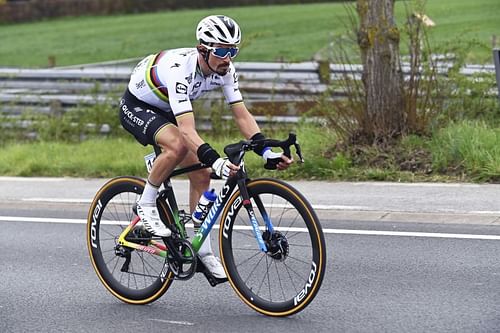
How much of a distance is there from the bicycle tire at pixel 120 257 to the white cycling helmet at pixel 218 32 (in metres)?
1.19

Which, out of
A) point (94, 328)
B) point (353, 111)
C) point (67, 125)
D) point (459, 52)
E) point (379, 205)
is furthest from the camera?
point (67, 125)

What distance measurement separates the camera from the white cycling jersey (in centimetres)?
661

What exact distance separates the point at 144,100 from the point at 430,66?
21.1 ft

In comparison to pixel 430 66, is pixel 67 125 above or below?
below

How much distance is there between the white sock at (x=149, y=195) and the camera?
22.8ft

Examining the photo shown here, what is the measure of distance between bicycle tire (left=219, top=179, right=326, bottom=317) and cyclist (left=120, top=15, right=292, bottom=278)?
205 mm

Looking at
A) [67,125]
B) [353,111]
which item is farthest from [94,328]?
[67,125]

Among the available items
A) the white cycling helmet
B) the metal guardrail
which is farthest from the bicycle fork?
the metal guardrail

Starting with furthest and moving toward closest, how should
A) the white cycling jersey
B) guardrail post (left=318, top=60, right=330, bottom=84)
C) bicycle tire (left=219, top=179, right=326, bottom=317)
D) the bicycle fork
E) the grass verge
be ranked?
guardrail post (left=318, top=60, right=330, bottom=84) < the grass verge < the white cycling jersey < the bicycle fork < bicycle tire (left=219, top=179, right=326, bottom=317)

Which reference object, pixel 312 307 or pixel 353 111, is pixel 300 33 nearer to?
pixel 353 111

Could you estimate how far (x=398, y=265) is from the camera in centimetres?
805

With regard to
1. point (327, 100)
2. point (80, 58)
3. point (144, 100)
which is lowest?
point (80, 58)

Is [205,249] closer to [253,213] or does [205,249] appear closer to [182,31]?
[253,213]

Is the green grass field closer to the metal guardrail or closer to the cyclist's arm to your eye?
the metal guardrail
